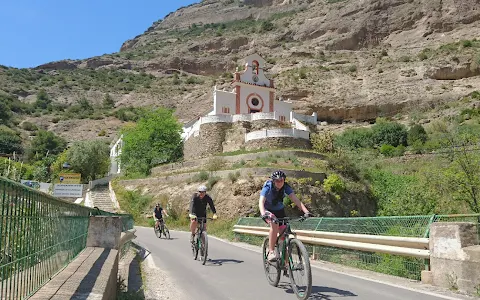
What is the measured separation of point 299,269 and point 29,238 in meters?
4.01

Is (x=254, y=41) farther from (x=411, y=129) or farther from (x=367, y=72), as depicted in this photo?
(x=411, y=129)

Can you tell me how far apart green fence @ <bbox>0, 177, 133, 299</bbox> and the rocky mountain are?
63.4m

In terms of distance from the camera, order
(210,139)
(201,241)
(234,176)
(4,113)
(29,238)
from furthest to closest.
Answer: (4,113), (210,139), (234,176), (201,241), (29,238)

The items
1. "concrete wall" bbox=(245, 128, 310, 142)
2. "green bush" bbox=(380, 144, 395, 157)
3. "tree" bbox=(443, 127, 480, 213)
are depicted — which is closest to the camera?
"tree" bbox=(443, 127, 480, 213)

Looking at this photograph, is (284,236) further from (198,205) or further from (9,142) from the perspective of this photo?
(9,142)

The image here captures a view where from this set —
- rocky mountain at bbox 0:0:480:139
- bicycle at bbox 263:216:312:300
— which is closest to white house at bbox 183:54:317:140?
rocky mountain at bbox 0:0:480:139

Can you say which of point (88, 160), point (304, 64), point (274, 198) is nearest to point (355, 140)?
point (304, 64)

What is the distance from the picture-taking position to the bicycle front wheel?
6.06 metres

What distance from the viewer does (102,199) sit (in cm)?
3906

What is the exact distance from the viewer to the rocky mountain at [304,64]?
2672 inches

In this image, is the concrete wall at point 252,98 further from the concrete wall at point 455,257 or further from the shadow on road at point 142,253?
the concrete wall at point 455,257

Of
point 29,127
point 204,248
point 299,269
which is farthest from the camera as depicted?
point 29,127

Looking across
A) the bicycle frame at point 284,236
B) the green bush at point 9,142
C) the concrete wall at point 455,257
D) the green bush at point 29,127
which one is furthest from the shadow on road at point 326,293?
the green bush at point 29,127

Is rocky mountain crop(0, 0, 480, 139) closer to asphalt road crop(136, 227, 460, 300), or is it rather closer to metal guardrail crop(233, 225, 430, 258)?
metal guardrail crop(233, 225, 430, 258)
